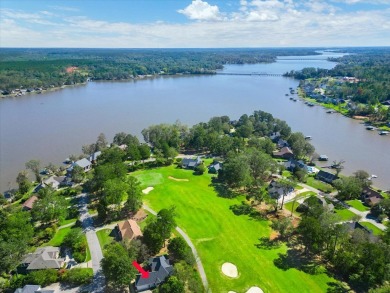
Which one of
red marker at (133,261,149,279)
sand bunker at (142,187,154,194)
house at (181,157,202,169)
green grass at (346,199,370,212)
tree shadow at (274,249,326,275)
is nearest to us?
red marker at (133,261,149,279)

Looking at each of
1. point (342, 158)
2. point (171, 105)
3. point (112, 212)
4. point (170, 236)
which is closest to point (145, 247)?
point (170, 236)

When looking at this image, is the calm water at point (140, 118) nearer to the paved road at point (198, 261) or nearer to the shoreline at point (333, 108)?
the shoreline at point (333, 108)

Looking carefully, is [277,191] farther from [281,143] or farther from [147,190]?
[281,143]

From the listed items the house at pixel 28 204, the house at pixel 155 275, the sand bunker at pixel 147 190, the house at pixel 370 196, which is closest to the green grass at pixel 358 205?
the house at pixel 370 196

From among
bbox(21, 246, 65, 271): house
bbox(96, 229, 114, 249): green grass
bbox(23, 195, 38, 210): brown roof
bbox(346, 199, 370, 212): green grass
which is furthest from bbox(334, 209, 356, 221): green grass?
bbox(23, 195, 38, 210): brown roof

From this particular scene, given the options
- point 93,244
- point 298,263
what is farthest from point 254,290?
point 93,244

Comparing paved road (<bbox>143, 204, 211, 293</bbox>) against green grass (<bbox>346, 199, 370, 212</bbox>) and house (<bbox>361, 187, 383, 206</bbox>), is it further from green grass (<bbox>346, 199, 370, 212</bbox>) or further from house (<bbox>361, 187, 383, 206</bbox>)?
house (<bbox>361, 187, 383, 206</bbox>)
